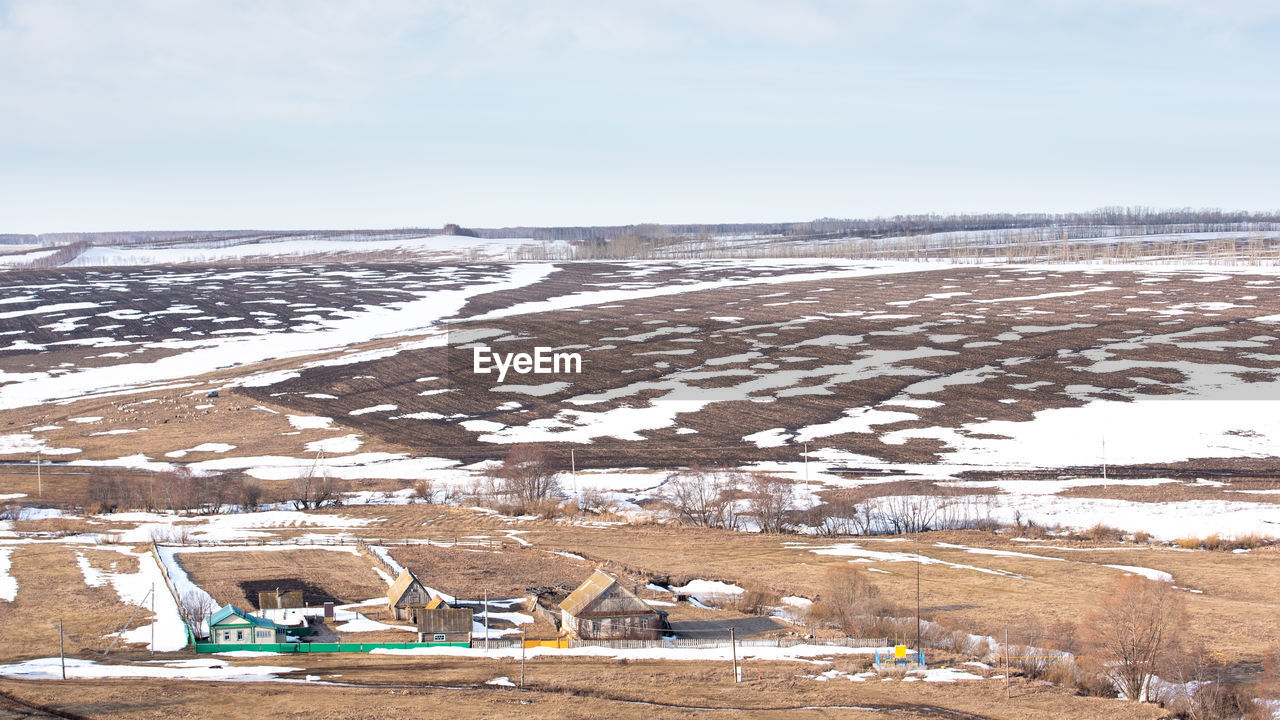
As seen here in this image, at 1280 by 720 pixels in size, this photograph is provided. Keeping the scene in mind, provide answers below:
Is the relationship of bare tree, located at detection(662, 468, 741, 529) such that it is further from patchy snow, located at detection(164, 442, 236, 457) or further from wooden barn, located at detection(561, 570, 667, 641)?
patchy snow, located at detection(164, 442, 236, 457)

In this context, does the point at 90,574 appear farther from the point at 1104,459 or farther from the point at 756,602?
the point at 1104,459

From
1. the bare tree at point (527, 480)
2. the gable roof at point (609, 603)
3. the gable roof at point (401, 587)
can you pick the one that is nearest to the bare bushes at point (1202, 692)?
the gable roof at point (609, 603)

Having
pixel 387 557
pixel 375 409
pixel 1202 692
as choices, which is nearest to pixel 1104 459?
pixel 1202 692

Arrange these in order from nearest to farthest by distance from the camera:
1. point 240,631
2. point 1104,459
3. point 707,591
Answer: point 240,631, point 707,591, point 1104,459

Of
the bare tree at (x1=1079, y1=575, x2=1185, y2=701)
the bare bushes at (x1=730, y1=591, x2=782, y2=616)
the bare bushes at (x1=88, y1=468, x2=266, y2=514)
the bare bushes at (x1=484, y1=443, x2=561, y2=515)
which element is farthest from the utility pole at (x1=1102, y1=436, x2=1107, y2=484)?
the bare bushes at (x1=88, y1=468, x2=266, y2=514)

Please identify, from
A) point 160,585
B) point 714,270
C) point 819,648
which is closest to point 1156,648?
point 819,648

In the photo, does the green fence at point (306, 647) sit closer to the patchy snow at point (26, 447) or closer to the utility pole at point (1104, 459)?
the utility pole at point (1104, 459)

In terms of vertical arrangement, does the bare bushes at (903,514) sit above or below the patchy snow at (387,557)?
below

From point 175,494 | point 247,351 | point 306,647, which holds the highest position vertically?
point 247,351

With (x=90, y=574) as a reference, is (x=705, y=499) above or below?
below
